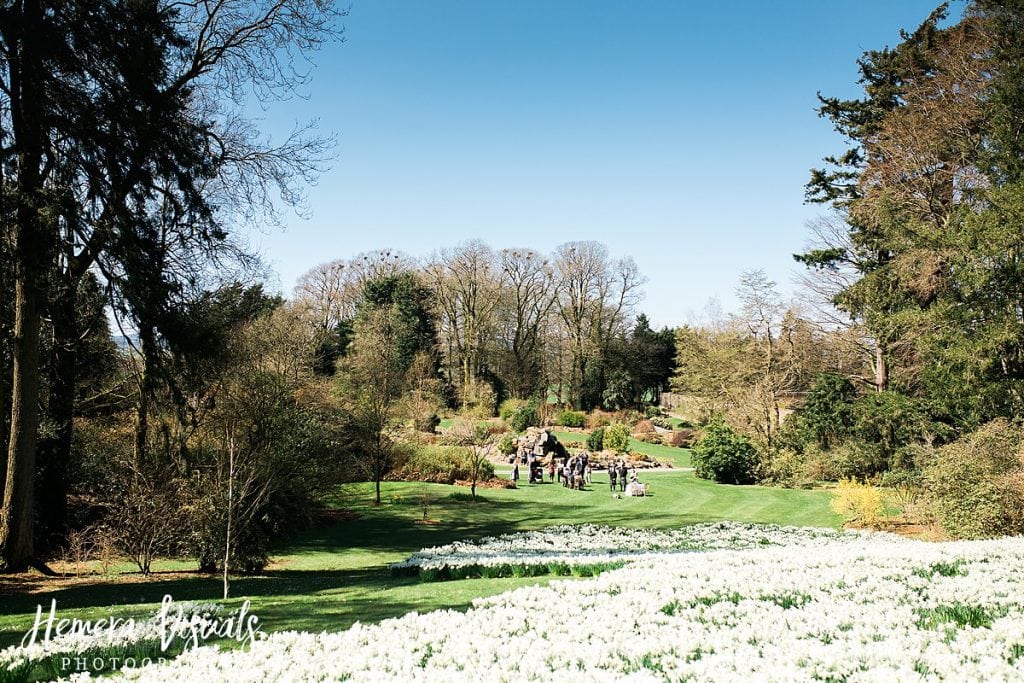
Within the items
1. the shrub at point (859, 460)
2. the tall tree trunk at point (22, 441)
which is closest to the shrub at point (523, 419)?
the shrub at point (859, 460)

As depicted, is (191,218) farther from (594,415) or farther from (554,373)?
(554,373)

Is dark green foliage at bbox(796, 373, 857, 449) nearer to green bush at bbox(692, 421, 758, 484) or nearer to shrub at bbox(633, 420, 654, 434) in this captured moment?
green bush at bbox(692, 421, 758, 484)

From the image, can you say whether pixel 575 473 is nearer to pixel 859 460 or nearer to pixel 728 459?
pixel 728 459

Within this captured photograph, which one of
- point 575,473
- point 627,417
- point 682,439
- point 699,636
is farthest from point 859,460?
point 627,417

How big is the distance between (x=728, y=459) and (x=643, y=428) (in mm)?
16527

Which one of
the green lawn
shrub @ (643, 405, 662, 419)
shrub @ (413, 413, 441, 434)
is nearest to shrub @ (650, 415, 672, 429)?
shrub @ (643, 405, 662, 419)

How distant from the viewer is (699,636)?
202 inches

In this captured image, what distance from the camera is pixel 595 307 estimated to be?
5850 centimetres

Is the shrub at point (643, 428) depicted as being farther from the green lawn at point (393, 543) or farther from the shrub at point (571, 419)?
the green lawn at point (393, 543)

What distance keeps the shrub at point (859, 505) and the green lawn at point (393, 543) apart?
20.6 inches

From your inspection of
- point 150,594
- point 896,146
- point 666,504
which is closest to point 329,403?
point 666,504

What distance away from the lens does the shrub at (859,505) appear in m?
19.0

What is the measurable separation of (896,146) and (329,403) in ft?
79.6

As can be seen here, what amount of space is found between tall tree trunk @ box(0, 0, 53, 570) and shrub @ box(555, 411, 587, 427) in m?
37.2
